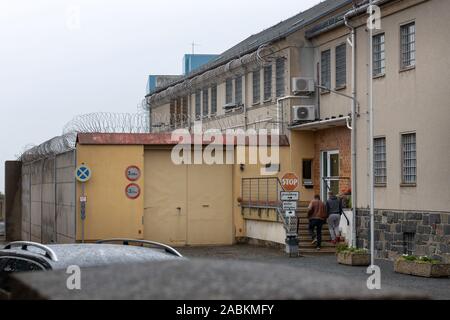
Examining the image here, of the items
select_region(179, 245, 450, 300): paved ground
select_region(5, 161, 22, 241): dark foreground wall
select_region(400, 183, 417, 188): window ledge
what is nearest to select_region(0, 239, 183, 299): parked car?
select_region(179, 245, 450, 300): paved ground

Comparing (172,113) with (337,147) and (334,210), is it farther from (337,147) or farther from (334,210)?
(334,210)

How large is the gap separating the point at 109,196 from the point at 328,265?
1008cm

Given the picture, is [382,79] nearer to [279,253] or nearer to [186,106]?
[279,253]

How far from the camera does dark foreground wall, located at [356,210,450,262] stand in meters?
23.3

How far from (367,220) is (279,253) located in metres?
2.83

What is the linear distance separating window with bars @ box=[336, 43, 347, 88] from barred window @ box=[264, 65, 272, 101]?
504 cm

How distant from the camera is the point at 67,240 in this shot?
32.5 m

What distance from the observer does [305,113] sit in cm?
3198

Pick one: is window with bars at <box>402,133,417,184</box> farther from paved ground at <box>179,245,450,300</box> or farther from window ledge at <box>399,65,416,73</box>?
paved ground at <box>179,245,450,300</box>

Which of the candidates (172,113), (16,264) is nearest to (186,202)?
(172,113)

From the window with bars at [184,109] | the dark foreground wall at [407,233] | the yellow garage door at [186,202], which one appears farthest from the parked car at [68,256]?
the window with bars at [184,109]

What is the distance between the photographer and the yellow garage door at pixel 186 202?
32.6 m

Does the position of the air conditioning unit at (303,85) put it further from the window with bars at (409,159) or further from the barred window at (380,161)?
the window with bars at (409,159)

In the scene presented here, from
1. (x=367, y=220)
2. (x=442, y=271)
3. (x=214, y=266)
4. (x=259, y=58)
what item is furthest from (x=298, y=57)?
(x=214, y=266)
